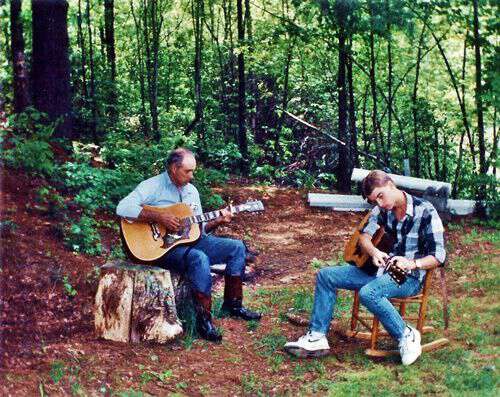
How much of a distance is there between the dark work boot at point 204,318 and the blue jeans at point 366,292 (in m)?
0.83

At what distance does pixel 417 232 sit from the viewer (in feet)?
16.6

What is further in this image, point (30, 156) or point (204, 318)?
point (30, 156)

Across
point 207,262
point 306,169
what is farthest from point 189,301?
point 306,169

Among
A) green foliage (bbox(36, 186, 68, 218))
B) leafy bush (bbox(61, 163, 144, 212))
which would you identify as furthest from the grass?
leafy bush (bbox(61, 163, 144, 212))

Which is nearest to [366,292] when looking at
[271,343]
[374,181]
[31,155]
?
[374,181]

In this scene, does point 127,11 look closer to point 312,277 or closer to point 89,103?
point 89,103

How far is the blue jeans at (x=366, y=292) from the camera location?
193 inches

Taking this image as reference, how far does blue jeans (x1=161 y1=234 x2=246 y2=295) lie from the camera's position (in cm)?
547

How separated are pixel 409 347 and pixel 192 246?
6.63ft

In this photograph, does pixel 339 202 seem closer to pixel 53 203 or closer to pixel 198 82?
pixel 198 82

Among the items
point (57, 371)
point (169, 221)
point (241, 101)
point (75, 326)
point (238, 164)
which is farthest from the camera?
point (238, 164)

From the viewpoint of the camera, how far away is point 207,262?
554cm

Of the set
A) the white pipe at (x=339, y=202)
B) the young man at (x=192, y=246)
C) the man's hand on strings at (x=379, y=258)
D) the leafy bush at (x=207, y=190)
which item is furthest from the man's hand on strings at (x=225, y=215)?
the white pipe at (x=339, y=202)

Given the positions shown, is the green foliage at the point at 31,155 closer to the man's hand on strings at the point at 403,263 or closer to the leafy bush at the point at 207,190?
the leafy bush at the point at 207,190
